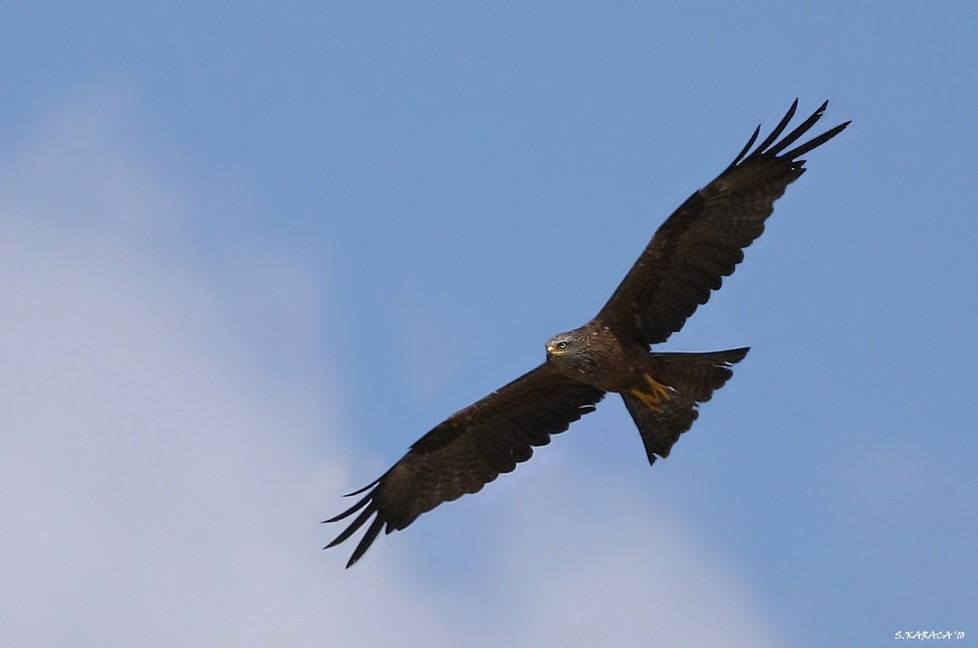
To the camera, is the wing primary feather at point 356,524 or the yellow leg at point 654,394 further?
the wing primary feather at point 356,524

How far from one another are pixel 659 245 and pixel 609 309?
0.72m

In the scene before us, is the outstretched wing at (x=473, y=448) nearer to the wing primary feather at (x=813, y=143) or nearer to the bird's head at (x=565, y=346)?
the bird's head at (x=565, y=346)

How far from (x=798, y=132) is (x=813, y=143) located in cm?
15

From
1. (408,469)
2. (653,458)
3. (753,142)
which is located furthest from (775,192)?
(408,469)

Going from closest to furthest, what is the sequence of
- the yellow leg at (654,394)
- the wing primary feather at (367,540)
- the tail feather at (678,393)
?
the tail feather at (678,393)
the yellow leg at (654,394)
the wing primary feather at (367,540)

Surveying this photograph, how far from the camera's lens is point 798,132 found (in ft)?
44.5

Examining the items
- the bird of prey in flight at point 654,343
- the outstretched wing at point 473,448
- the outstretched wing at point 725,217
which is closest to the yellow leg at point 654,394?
the bird of prey in flight at point 654,343

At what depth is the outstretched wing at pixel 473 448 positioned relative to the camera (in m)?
14.8

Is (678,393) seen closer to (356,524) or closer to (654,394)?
(654,394)

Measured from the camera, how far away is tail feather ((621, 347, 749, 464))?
13.9 metres

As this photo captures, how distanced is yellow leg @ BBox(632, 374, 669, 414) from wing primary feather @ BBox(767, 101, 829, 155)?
84.1 inches

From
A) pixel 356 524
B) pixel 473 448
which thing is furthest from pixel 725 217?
pixel 356 524

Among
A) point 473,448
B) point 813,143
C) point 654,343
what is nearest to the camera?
point 813,143

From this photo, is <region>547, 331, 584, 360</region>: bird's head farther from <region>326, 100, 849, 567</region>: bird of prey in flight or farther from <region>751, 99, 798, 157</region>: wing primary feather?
<region>751, 99, 798, 157</region>: wing primary feather
